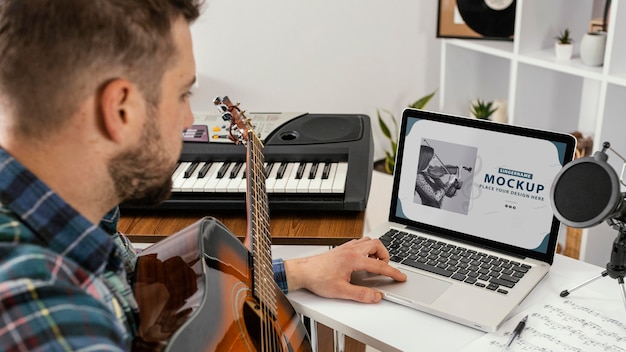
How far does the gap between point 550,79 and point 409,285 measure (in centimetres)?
140

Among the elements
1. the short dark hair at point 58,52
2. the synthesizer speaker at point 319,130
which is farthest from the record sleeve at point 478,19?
the short dark hair at point 58,52

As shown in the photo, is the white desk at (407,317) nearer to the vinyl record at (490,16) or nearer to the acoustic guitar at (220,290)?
the acoustic guitar at (220,290)

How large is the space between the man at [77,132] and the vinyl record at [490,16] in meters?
1.70

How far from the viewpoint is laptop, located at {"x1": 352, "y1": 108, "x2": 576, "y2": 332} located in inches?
47.4

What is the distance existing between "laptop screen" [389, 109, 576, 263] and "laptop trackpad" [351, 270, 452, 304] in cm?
15

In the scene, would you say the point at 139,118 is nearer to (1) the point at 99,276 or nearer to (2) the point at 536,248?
(1) the point at 99,276

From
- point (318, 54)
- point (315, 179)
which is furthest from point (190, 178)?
point (318, 54)

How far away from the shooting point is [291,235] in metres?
1.40

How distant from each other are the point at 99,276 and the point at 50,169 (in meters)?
0.15

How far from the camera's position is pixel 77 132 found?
82 cm

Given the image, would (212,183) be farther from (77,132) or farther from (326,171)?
(77,132)

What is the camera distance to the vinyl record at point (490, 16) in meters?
2.34

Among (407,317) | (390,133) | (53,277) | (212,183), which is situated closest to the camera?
(53,277)

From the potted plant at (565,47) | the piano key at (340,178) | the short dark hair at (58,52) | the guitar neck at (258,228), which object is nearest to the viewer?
the short dark hair at (58,52)
